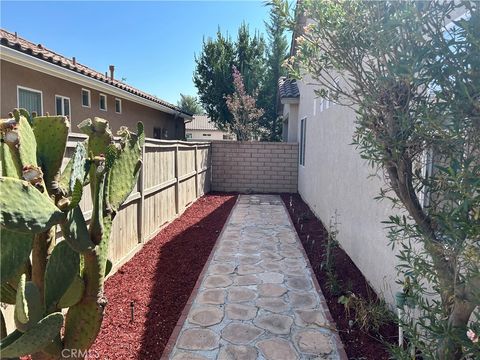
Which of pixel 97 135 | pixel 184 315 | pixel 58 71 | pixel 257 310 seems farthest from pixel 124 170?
pixel 58 71

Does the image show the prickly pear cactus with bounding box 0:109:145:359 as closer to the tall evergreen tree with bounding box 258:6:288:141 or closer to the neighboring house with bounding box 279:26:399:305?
the neighboring house with bounding box 279:26:399:305

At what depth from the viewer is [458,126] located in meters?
1.49

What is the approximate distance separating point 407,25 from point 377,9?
1.00 ft

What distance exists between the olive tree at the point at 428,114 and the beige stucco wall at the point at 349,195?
745 mm

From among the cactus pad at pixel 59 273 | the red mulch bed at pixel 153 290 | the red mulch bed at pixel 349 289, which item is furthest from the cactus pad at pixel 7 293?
the red mulch bed at pixel 349 289

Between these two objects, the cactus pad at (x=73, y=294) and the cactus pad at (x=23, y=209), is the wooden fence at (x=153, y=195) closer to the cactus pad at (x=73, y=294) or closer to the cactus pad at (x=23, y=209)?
the cactus pad at (x=73, y=294)

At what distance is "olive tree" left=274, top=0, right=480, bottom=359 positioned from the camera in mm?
1486

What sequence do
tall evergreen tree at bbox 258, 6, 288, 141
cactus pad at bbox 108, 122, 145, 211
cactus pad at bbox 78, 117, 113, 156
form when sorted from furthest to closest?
tall evergreen tree at bbox 258, 6, 288, 141, cactus pad at bbox 78, 117, 113, 156, cactus pad at bbox 108, 122, 145, 211

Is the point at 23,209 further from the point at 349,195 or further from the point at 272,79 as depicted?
the point at 272,79

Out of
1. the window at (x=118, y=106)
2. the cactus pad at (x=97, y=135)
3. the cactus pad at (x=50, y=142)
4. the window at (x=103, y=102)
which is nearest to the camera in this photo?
the cactus pad at (x=50, y=142)

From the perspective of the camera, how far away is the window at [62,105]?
903cm

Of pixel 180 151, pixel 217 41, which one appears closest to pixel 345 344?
pixel 180 151

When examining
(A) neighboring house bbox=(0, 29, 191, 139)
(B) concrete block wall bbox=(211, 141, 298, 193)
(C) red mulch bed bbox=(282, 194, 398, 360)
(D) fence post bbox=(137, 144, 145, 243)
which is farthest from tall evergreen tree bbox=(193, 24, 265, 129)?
(D) fence post bbox=(137, 144, 145, 243)

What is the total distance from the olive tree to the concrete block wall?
11.4 meters
